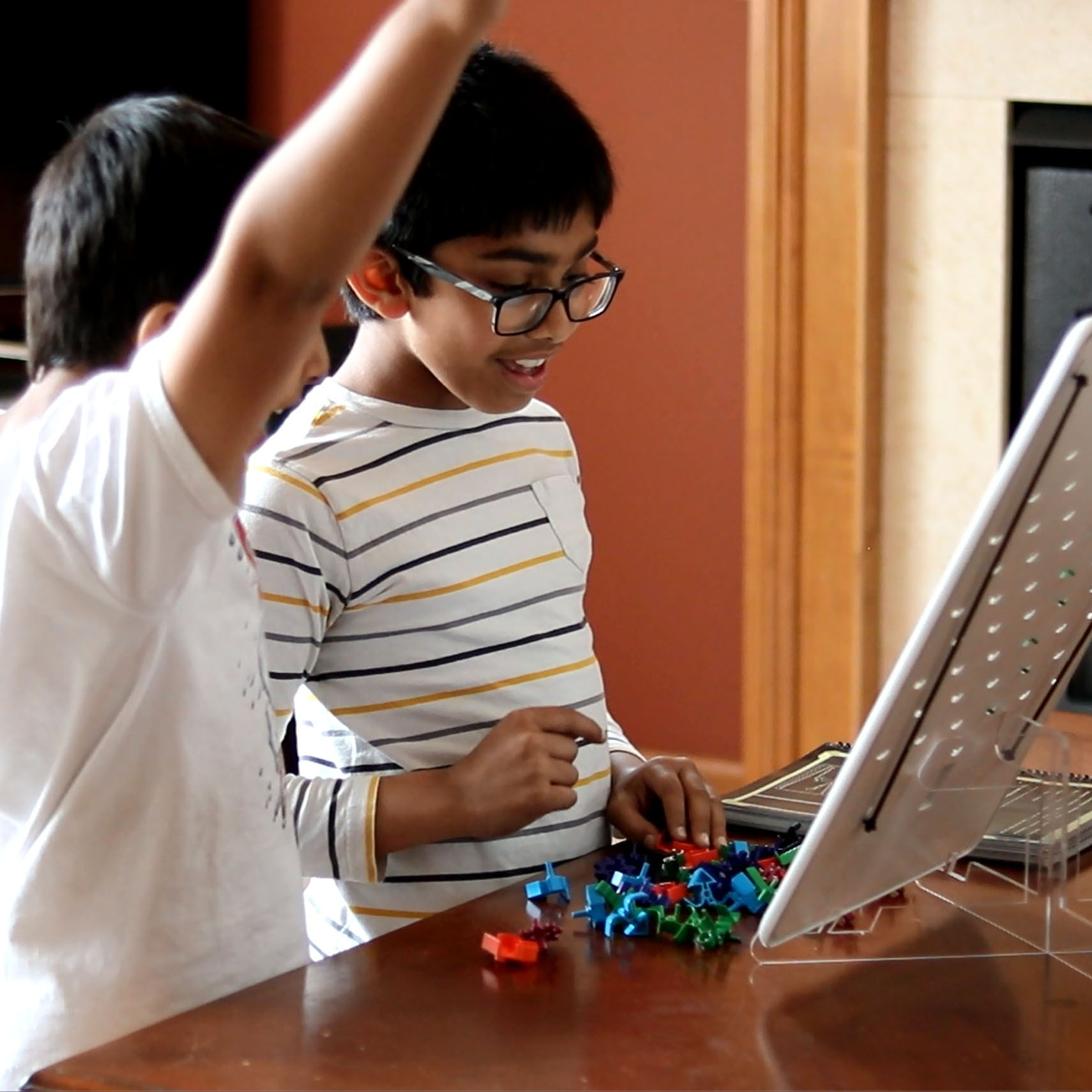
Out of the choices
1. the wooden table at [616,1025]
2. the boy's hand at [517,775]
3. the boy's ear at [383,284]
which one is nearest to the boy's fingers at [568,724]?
the boy's hand at [517,775]

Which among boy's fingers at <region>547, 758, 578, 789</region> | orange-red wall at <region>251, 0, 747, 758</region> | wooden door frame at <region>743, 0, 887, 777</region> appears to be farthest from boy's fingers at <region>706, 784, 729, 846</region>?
orange-red wall at <region>251, 0, 747, 758</region>

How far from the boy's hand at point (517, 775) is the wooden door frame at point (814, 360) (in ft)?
5.65

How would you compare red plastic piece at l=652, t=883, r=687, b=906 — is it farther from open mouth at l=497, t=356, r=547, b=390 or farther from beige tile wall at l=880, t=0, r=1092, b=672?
beige tile wall at l=880, t=0, r=1092, b=672

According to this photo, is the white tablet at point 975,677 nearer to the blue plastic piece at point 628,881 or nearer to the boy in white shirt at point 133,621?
the blue plastic piece at point 628,881

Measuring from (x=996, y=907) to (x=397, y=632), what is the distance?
1.47 ft

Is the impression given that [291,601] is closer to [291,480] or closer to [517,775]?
[291,480]

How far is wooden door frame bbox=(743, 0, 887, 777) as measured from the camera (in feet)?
8.82

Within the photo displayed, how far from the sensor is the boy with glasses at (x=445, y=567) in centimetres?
112

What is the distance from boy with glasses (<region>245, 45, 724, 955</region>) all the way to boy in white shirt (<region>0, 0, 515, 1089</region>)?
14 centimetres

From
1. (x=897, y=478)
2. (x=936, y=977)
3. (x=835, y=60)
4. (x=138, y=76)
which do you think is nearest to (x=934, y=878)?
(x=936, y=977)

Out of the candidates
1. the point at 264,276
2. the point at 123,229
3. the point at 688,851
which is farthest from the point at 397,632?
the point at 264,276

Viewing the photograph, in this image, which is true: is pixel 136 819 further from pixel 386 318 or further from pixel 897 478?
pixel 897 478

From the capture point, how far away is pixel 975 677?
0.87m

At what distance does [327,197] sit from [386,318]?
0.56m
